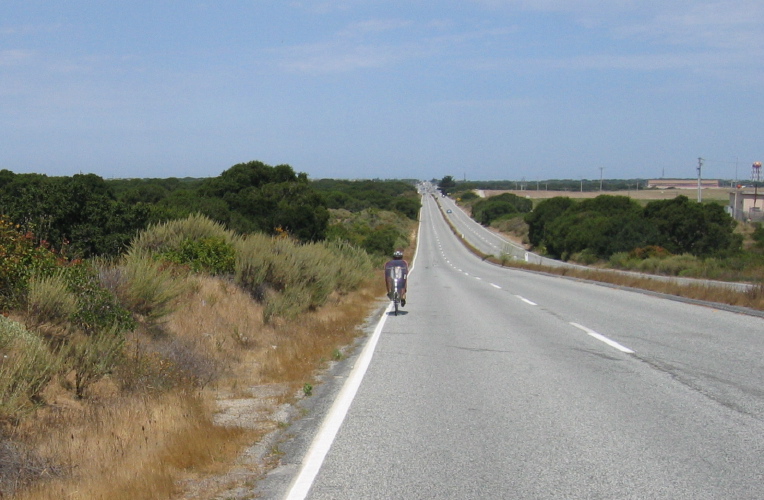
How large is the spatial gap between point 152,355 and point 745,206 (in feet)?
387

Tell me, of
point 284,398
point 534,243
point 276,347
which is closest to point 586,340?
point 276,347

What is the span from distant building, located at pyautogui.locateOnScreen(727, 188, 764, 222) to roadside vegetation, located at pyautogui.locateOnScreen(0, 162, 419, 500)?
305 ft

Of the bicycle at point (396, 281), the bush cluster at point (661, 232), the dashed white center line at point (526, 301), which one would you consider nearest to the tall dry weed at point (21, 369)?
Result: the bicycle at point (396, 281)

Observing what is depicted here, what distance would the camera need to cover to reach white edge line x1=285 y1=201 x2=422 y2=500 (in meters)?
5.25

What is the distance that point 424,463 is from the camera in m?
5.70

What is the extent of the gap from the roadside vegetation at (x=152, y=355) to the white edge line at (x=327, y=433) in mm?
458

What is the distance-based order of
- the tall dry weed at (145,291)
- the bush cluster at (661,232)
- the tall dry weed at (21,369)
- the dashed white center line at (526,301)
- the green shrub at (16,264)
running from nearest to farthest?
the tall dry weed at (21,369) → the green shrub at (16,264) → the tall dry weed at (145,291) → the dashed white center line at (526,301) → the bush cluster at (661,232)

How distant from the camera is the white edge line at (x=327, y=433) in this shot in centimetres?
525

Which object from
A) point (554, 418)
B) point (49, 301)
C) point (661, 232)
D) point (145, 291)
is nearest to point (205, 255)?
point (145, 291)

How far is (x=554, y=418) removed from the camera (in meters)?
7.12

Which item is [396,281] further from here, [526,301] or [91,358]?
[91,358]

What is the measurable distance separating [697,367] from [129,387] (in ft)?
23.9

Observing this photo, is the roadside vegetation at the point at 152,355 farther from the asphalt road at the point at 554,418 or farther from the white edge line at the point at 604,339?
the white edge line at the point at 604,339

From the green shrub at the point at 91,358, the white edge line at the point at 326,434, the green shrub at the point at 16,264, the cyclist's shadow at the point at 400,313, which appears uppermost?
the green shrub at the point at 16,264
